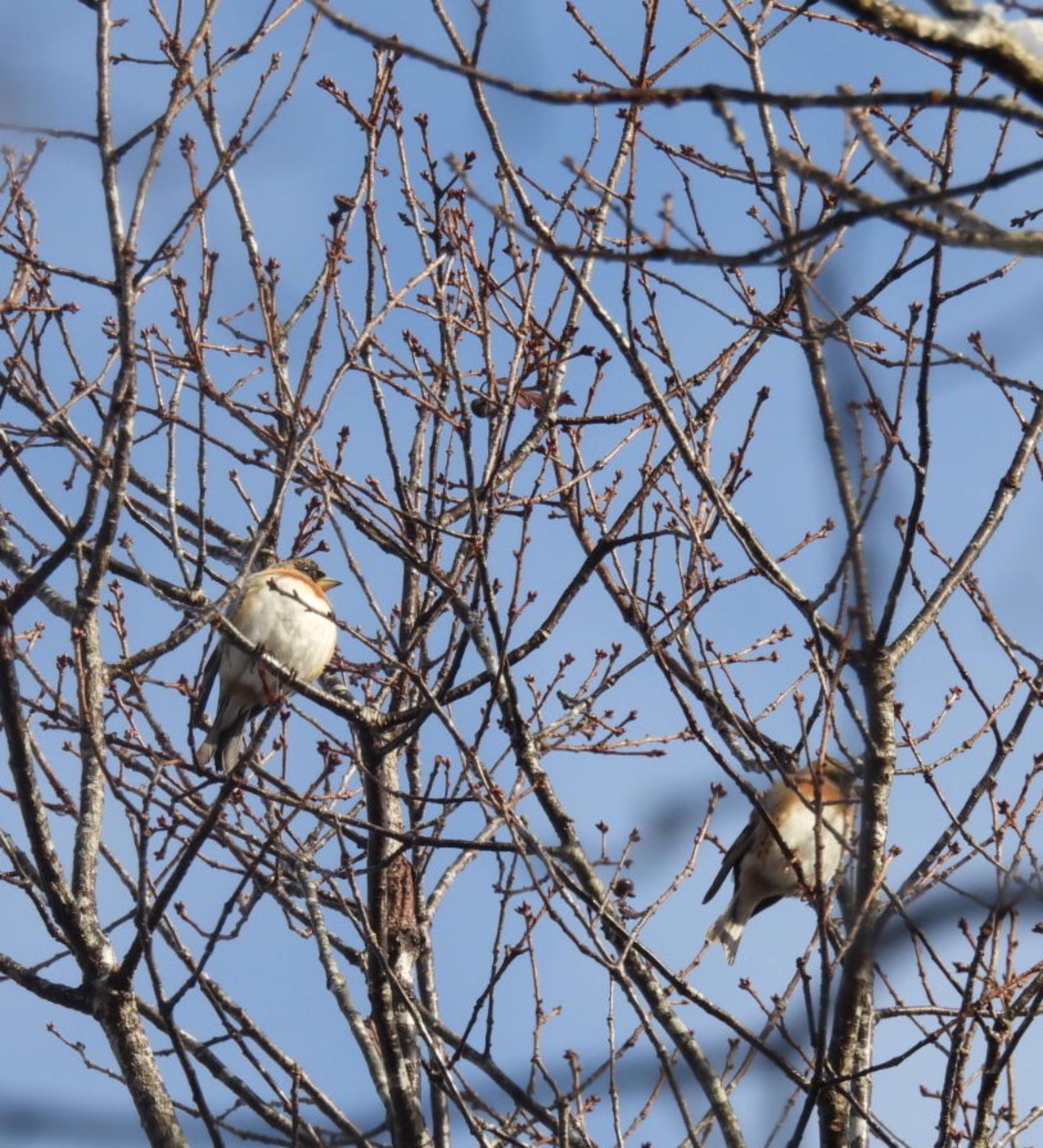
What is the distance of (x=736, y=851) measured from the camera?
7.94 m

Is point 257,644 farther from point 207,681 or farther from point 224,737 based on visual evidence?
point 224,737

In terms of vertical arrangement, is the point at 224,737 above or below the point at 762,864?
above

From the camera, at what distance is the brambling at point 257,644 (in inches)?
299

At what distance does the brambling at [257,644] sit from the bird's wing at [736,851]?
2.23m

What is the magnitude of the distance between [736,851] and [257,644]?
106 inches

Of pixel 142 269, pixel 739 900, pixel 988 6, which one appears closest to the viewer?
pixel 988 6

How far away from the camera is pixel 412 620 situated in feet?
21.6

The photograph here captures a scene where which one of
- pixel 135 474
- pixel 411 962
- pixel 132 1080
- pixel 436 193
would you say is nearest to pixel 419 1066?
pixel 411 962

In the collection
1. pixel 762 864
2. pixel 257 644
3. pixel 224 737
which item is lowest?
pixel 762 864

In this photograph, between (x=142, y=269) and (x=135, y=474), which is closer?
(x=142, y=269)

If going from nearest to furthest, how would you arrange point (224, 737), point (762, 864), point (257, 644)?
point (257, 644) → point (762, 864) → point (224, 737)

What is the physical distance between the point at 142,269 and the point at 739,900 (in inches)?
184

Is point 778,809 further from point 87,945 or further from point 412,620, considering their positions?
point 87,945

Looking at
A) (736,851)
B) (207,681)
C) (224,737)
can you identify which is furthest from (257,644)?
(736,851)
